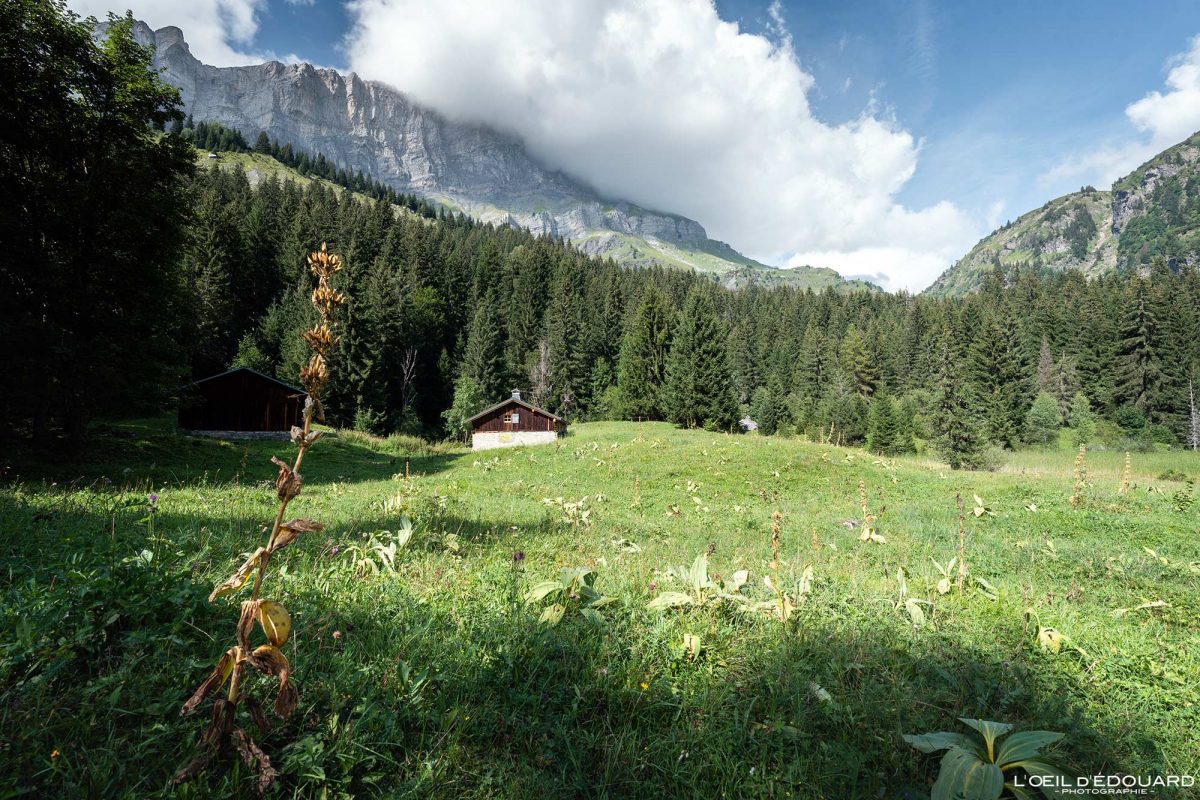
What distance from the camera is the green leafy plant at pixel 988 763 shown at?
2156 mm

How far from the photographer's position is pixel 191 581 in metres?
3.17

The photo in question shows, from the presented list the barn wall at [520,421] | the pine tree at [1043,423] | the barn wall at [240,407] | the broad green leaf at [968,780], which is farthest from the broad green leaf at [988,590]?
the pine tree at [1043,423]

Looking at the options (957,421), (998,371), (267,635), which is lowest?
(267,635)

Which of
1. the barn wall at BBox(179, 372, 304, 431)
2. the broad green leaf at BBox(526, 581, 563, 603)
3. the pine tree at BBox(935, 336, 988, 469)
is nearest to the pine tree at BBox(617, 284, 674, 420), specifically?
the pine tree at BBox(935, 336, 988, 469)

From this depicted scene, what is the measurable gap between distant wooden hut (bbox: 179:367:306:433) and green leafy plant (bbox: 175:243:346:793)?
38318 millimetres

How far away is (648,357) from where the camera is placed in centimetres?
5881

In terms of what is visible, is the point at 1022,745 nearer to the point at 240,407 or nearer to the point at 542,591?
the point at 542,591

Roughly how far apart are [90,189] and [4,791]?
20.2m

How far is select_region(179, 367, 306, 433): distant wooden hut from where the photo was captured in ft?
113

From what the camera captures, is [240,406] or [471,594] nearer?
[471,594]

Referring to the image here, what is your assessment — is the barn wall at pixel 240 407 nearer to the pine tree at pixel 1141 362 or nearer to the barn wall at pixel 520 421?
the barn wall at pixel 520 421

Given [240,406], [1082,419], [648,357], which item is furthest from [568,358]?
[1082,419]

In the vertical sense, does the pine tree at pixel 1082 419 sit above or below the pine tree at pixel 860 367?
below

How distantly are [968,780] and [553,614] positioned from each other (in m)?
2.47
